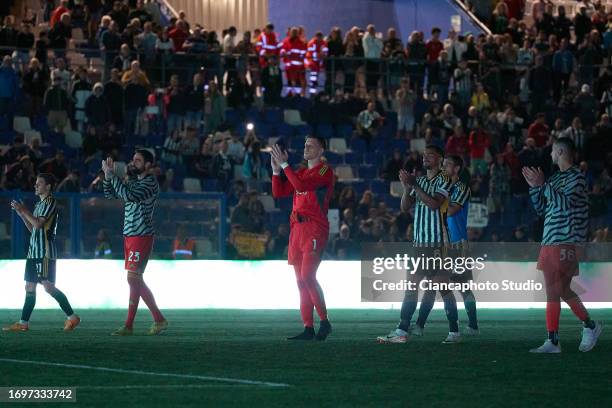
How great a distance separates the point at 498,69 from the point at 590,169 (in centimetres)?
364

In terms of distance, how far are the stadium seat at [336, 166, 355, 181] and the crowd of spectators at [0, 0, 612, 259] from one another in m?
0.67

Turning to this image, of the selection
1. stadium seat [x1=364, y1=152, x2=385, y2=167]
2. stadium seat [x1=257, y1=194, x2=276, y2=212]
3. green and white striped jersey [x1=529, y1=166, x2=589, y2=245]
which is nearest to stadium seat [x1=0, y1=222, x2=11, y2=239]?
stadium seat [x1=257, y1=194, x2=276, y2=212]

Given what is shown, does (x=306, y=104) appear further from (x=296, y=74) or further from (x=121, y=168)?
(x=121, y=168)

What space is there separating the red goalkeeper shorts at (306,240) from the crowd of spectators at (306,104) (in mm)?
10661

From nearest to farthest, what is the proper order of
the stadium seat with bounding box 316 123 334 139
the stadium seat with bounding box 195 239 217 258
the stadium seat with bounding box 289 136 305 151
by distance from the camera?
the stadium seat with bounding box 195 239 217 258
the stadium seat with bounding box 289 136 305 151
the stadium seat with bounding box 316 123 334 139

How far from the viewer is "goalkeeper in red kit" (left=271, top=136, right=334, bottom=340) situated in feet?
48.9

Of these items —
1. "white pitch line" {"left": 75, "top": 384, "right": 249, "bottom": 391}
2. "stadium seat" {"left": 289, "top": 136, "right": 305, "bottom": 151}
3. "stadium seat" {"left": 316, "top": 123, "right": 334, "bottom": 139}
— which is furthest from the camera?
"stadium seat" {"left": 316, "top": 123, "right": 334, "bottom": 139}

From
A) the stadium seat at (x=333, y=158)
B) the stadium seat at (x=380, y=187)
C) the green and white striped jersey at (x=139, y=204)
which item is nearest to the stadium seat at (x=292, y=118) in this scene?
the stadium seat at (x=333, y=158)

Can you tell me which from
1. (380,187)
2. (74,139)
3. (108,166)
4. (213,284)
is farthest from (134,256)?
(380,187)

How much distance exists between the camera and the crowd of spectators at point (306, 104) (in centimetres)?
2789

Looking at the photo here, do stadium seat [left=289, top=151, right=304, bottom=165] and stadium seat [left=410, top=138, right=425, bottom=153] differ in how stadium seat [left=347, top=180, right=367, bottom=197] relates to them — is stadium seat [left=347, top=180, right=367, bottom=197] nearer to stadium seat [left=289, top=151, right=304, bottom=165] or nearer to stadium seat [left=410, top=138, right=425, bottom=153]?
stadium seat [left=289, top=151, right=304, bottom=165]

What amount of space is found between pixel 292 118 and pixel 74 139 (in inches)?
203

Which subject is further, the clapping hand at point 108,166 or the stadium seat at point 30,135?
the stadium seat at point 30,135

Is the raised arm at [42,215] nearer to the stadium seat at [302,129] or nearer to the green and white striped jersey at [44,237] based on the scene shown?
the green and white striped jersey at [44,237]
